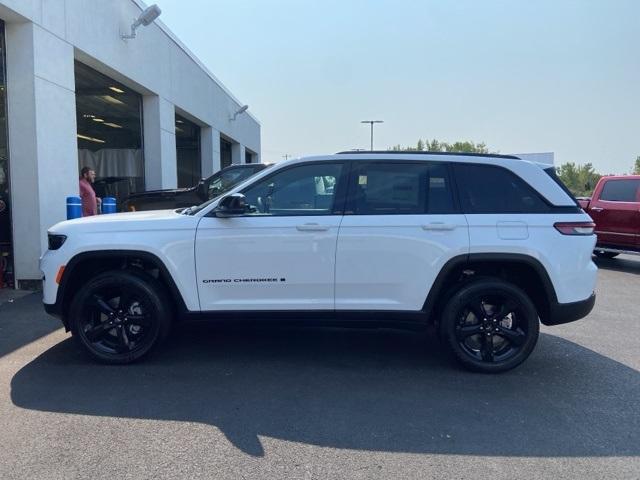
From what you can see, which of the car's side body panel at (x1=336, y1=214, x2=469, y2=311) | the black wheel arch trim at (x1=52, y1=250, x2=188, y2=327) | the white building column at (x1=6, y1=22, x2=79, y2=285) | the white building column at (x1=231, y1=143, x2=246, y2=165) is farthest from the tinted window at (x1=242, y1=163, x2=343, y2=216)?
the white building column at (x1=231, y1=143, x2=246, y2=165)

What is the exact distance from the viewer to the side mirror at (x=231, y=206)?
4.63 meters

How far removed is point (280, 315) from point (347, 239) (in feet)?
2.92

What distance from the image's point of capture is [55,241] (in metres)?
4.86

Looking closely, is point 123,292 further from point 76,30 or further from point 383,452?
point 76,30

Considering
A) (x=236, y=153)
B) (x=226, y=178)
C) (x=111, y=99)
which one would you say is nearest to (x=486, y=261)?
(x=226, y=178)

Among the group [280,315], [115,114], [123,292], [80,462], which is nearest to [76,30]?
[115,114]

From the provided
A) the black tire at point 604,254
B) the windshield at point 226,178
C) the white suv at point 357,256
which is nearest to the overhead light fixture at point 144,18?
the windshield at point 226,178

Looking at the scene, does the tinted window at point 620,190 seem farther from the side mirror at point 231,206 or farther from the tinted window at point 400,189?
the side mirror at point 231,206

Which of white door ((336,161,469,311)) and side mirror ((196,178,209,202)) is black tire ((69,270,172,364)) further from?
side mirror ((196,178,209,202))

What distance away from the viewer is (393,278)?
15.5 feet

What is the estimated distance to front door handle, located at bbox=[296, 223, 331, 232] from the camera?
15.4 ft

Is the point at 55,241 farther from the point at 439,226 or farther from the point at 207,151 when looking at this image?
the point at 207,151

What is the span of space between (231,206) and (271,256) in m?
0.54

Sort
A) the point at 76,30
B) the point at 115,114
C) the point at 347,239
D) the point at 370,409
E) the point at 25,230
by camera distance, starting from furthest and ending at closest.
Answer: the point at 115,114, the point at 76,30, the point at 25,230, the point at 347,239, the point at 370,409
